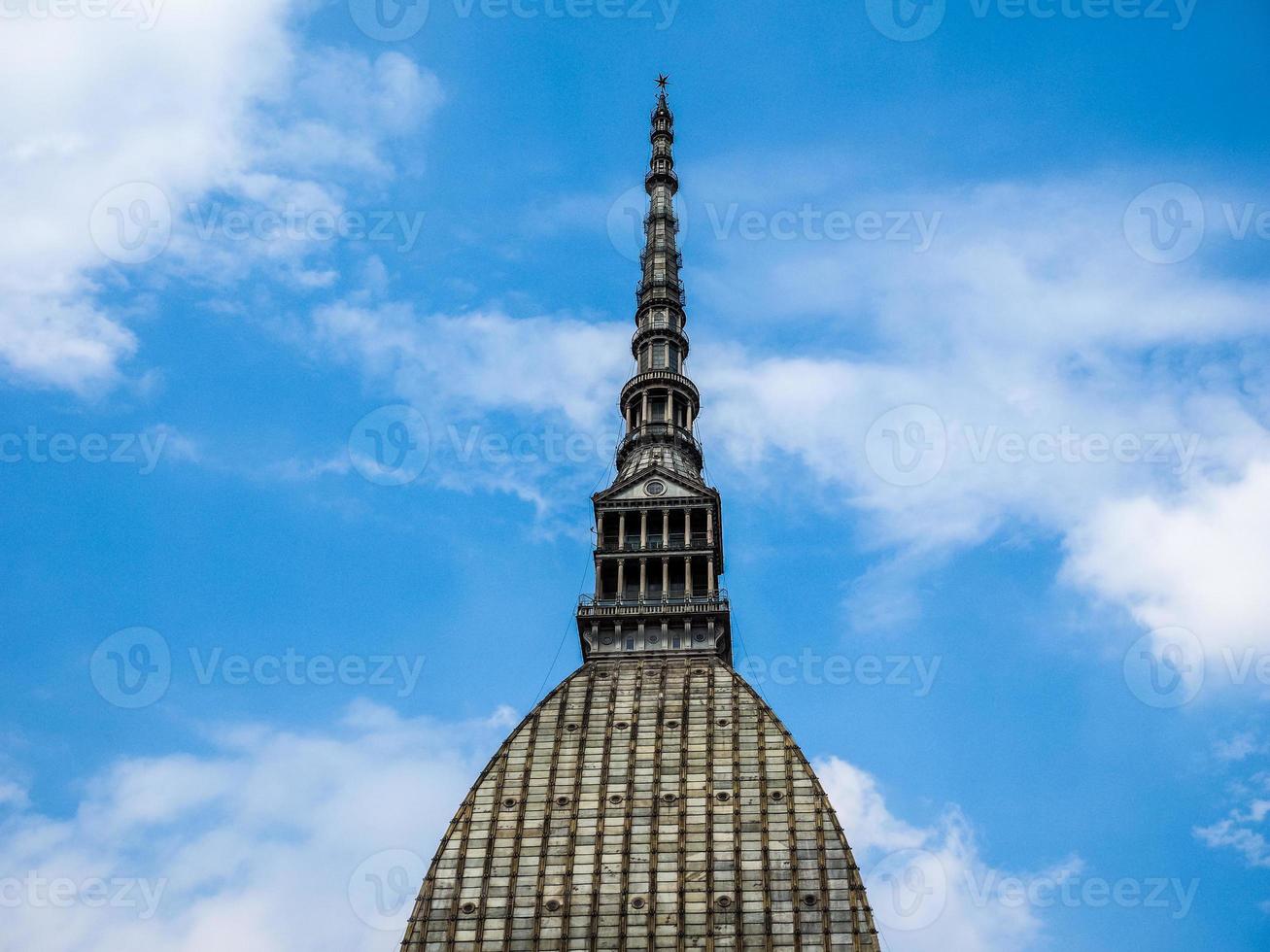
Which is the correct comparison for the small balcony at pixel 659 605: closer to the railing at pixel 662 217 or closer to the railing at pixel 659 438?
the railing at pixel 659 438

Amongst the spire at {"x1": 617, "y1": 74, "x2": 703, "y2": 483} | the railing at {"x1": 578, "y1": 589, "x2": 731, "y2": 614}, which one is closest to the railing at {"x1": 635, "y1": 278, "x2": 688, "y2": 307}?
the spire at {"x1": 617, "y1": 74, "x2": 703, "y2": 483}

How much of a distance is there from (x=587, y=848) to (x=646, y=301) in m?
57.7

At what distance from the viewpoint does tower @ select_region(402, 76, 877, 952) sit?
86.7 meters

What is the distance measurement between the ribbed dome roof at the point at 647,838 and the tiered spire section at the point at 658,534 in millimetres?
4990

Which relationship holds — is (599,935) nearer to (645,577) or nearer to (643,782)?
(643,782)

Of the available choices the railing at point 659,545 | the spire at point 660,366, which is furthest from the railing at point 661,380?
the railing at point 659,545

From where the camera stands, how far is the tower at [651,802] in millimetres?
86688

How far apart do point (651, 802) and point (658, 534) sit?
1006 inches

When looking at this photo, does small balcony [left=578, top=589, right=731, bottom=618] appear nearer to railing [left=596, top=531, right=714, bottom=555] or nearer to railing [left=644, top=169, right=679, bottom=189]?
railing [left=596, top=531, right=714, bottom=555]

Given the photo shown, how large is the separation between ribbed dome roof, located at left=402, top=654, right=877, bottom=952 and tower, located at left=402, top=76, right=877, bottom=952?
0.10 meters

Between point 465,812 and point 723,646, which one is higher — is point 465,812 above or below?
below

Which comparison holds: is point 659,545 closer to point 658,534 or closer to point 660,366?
point 658,534

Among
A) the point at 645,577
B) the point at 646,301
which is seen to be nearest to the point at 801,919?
the point at 645,577

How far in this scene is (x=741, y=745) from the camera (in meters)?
98.2
